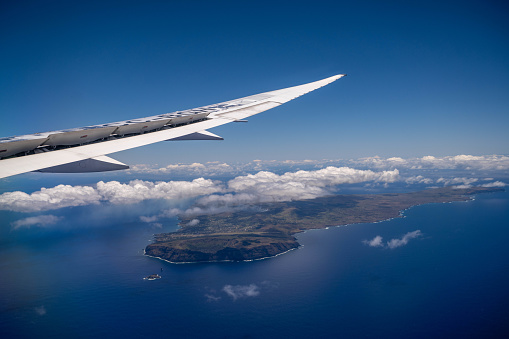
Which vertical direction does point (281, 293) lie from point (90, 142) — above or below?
below

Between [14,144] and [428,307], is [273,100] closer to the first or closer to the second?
[14,144]

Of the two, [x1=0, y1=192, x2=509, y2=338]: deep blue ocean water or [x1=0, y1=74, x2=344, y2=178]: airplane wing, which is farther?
[x1=0, y1=192, x2=509, y2=338]: deep blue ocean water

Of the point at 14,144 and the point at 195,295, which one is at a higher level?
the point at 14,144

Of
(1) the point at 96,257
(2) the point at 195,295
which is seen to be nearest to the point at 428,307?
(2) the point at 195,295

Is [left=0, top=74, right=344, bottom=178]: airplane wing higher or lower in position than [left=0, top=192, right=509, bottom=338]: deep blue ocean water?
higher

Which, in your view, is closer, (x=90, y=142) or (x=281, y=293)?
(x=90, y=142)
